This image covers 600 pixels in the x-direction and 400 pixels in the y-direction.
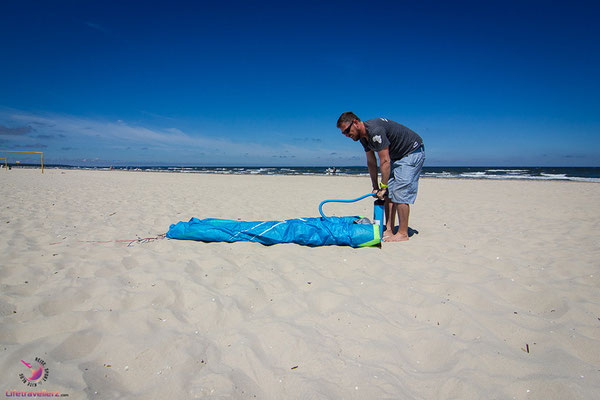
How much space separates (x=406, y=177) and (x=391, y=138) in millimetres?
539

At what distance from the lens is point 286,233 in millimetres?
3256

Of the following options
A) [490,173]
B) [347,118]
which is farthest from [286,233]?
[490,173]

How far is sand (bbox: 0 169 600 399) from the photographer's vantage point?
133 centimetres

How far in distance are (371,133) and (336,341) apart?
243cm

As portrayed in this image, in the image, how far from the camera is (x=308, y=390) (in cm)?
130

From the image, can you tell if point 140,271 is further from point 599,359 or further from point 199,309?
point 599,359

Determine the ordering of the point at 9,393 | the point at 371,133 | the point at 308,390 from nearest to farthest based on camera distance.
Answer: the point at 9,393
the point at 308,390
the point at 371,133

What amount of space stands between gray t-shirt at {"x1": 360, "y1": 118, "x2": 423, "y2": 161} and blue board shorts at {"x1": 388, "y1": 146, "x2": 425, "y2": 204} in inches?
3.5

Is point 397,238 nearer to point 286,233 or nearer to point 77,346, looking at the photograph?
point 286,233

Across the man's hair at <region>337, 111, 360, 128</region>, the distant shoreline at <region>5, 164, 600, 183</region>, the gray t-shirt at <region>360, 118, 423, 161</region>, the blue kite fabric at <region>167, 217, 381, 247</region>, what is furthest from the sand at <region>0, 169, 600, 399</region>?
the distant shoreline at <region>5, 164, 600, 183</region>

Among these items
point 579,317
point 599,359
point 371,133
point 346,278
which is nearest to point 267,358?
point 346,278

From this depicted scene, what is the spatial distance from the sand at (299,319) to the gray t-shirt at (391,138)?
4.03 ft

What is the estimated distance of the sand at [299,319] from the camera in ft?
4.36

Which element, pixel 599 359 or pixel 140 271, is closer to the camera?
pixel 599 359
